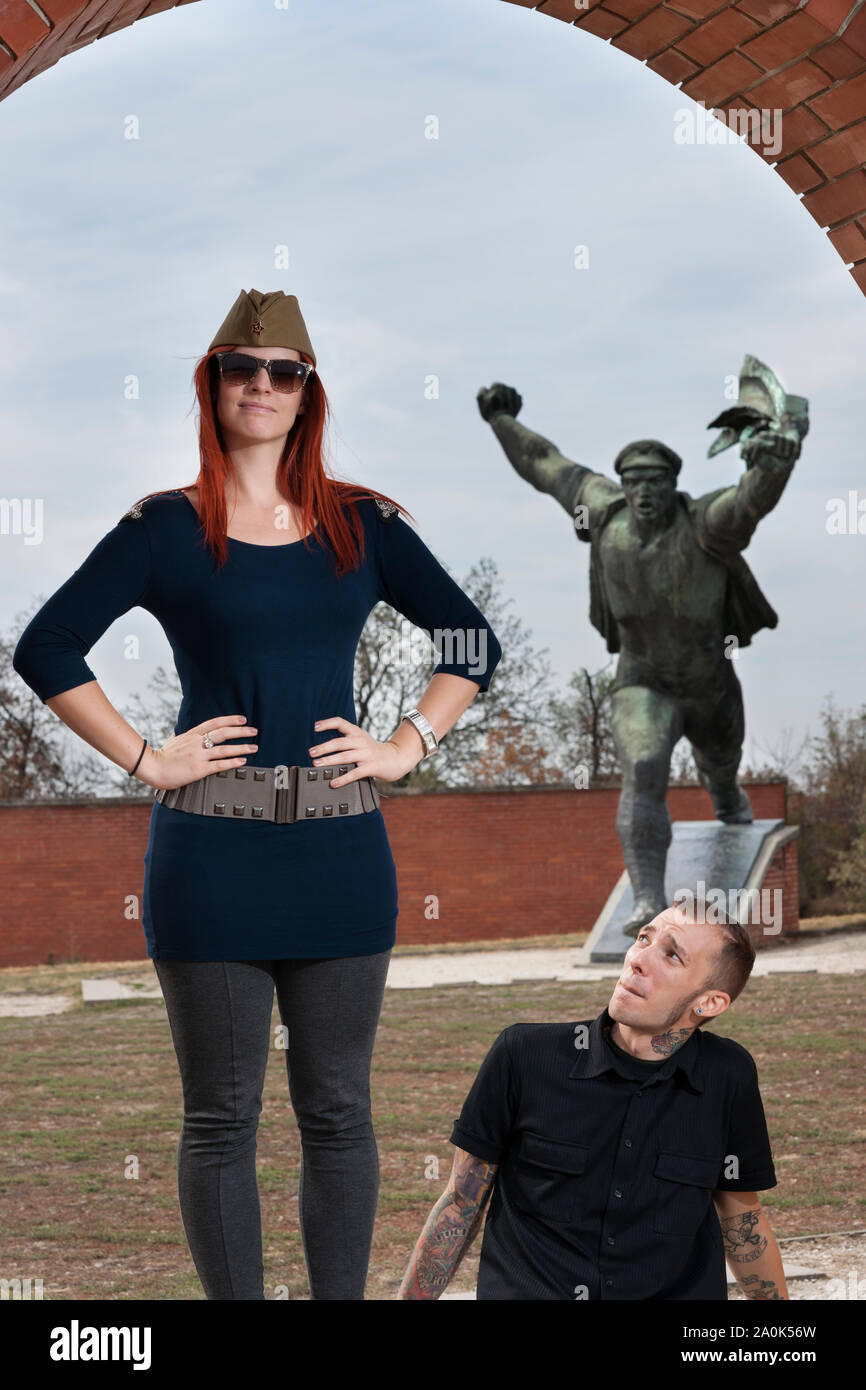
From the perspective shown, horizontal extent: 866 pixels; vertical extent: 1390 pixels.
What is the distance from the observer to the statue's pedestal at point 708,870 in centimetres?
1205

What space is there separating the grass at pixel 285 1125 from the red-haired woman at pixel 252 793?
1.73m

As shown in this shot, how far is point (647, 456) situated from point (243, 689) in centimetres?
893

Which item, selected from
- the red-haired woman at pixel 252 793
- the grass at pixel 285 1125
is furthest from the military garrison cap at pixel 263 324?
the grass at pixel 285 1125

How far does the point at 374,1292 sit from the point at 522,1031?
230cm

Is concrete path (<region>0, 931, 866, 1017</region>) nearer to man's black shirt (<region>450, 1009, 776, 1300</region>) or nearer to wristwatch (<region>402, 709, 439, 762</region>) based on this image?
wristwatch (<region>402, 709, 439, 762</region>)

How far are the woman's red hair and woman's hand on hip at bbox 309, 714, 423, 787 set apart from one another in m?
0.24

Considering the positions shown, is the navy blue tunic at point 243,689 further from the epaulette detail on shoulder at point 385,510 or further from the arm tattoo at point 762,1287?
the arm tattoo at point 762,1287

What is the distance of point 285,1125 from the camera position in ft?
23.0

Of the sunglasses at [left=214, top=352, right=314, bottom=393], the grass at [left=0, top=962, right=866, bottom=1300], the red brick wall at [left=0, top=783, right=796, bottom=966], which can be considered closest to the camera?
the sunglasses at [left=214, top=352, right=314, bottom=393]

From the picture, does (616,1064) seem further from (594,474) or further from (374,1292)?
(594,474)

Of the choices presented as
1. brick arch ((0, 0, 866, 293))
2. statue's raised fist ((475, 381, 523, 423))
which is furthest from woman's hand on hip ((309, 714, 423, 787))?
statue's raised fist ((475, 381, 523, 423))

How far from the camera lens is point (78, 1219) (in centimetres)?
525

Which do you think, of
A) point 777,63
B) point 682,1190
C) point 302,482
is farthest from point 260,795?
point 777,63

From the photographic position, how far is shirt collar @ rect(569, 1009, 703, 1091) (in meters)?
1.95
